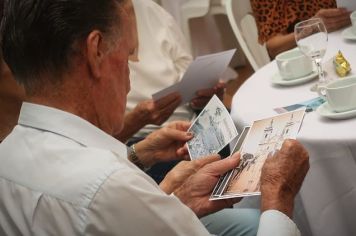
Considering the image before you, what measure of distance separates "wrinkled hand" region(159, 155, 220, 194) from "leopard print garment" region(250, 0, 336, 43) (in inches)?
45.3

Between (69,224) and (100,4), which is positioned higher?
(100,4)

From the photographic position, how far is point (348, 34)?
5.46 ft

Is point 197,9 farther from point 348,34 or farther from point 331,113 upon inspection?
point 331,113

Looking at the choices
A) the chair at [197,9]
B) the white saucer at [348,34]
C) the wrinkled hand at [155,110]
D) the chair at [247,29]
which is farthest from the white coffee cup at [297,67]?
the chair at [197,9]

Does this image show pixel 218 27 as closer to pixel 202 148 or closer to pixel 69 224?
pixel 202 148

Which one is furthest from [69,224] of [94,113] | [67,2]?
[67,2]

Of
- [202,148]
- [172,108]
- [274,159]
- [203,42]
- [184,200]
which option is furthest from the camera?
[203,42]

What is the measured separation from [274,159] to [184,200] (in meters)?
0.25

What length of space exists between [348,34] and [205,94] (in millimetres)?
547

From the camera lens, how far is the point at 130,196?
0.80 meters

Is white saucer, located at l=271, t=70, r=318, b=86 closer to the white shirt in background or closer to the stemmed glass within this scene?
→ the stemmed glass

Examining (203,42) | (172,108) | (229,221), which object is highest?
(172,108)

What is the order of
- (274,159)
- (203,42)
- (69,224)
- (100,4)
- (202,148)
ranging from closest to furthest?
1. (69,224)
2. (100,4)
3. (274,159)
4. (202,148)
5. (203,42)

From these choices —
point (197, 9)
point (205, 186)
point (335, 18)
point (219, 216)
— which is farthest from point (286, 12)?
point (197, 9)
